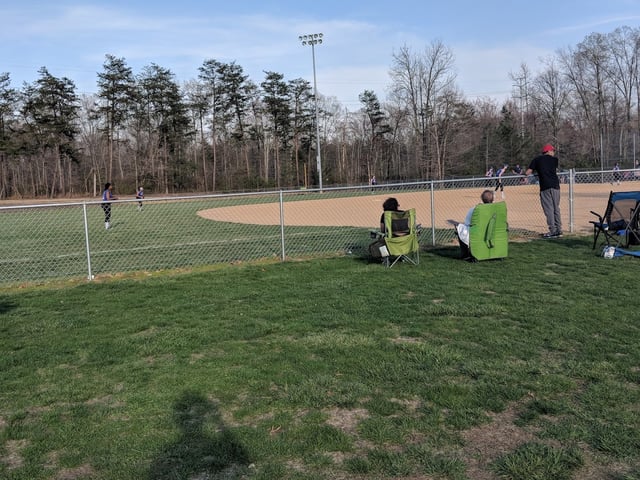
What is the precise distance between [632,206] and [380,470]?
8620mm

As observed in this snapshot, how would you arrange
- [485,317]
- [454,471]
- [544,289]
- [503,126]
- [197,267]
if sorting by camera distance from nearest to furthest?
1. [454,471]
2. [485,317]
3. [544,289]
4. [197,267]
5. [503,126]

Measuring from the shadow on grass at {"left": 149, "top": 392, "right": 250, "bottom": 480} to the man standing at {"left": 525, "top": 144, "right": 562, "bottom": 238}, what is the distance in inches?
381

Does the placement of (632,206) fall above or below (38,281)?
above

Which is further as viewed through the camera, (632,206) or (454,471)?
(632,206)

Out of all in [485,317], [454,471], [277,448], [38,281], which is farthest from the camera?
[38,281]

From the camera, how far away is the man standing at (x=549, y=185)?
1128cm

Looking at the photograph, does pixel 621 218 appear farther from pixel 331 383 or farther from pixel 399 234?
pixel 331 383

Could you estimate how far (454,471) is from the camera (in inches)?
109

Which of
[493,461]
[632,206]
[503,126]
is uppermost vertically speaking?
[503,126]

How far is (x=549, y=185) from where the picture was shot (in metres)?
11.3

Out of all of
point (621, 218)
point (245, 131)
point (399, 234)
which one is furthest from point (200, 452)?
point (245, 131)

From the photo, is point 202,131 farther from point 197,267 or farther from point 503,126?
point 197,267

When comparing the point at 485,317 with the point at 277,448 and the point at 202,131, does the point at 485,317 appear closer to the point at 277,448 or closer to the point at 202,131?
the point at 277,448

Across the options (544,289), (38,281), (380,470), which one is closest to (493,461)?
(380,470)
